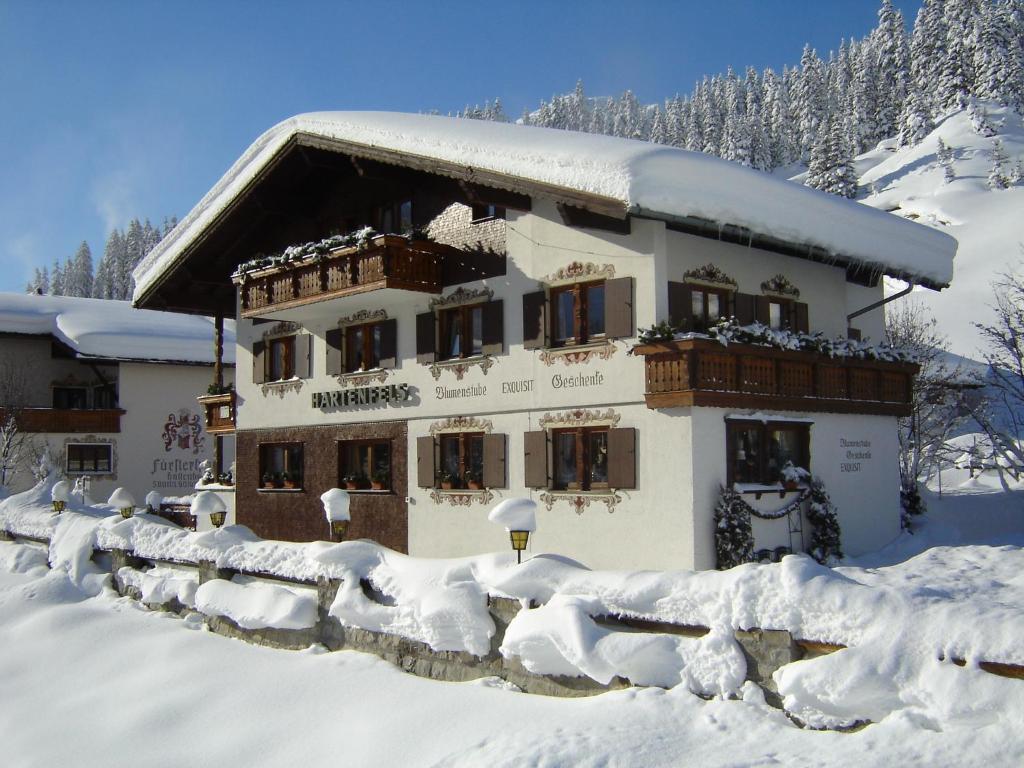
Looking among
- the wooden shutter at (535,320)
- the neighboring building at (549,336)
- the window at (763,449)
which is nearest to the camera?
the neighboring building at (549,336)

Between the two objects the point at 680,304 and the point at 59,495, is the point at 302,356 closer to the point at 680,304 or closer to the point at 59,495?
the point at 59,495

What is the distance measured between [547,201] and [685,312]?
10.5 feet

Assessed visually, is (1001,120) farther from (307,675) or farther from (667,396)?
(307,675)

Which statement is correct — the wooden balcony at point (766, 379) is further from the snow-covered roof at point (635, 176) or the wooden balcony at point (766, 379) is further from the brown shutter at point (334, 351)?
the brown shutter at point (334, 351)

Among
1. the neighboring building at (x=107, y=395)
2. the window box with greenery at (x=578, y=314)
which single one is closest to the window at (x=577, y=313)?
the window box with greenery at (x=578, y=314)

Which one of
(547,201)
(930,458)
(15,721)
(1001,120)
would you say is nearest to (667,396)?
(547,201)

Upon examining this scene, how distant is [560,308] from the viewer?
17.5 m

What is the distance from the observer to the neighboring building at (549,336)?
51.2 feet

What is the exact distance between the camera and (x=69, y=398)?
38469 mm

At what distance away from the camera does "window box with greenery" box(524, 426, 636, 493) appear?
634 inches

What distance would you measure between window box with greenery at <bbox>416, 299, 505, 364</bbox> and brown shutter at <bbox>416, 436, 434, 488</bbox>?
1597mm

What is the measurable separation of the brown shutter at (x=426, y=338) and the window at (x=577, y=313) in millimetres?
3175

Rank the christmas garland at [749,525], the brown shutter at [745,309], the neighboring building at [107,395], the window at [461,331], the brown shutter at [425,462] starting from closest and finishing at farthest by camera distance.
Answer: the christmas garland at [749,525], the brown shutter at [745,309], the window at [461,331], the brown shutter at [425,462], the neighboring building at [107,395]

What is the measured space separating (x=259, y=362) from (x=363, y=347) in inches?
158
